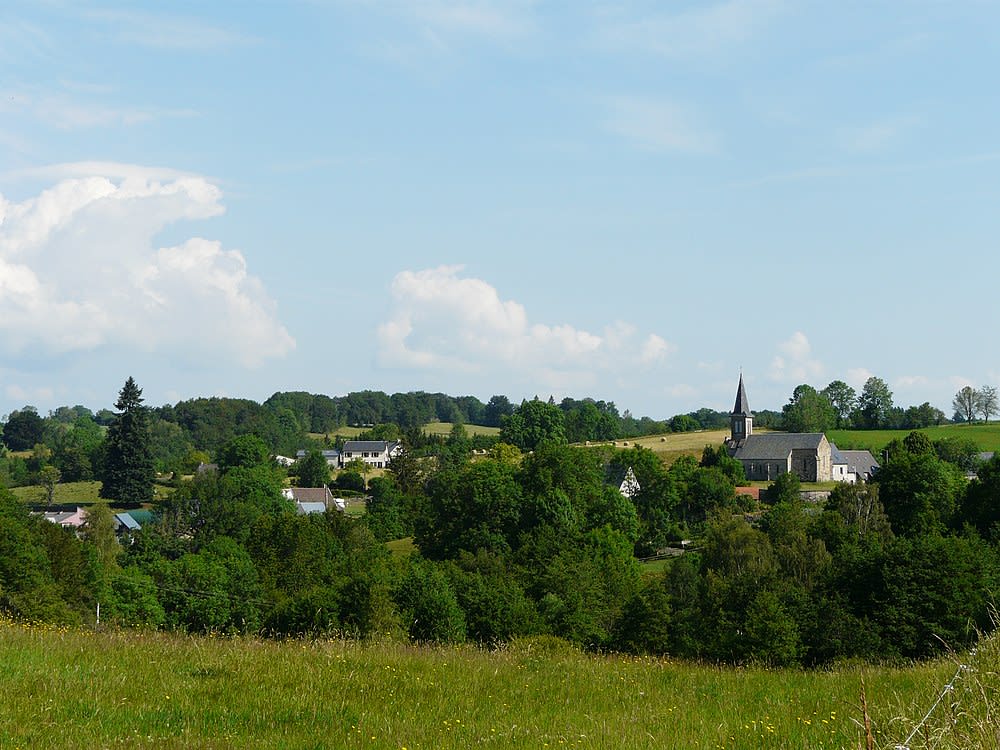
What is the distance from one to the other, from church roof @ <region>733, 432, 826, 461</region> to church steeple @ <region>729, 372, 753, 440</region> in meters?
2.24

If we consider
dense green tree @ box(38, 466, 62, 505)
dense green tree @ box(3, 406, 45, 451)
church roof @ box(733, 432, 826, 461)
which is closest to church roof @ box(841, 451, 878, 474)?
church roof @ box(733, 432, 826, 461)

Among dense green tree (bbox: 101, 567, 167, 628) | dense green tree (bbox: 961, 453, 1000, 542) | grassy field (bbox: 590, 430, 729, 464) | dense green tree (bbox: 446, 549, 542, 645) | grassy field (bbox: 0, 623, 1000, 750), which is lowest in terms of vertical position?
dense green tree (bbox: 101, 567, 167, 628)

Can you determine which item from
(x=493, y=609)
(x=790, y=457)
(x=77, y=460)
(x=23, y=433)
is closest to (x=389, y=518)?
(x=493, y=609)

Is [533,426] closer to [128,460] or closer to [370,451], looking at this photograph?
[370,451]

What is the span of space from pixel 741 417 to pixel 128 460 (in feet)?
273

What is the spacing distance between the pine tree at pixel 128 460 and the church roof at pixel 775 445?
78.5m

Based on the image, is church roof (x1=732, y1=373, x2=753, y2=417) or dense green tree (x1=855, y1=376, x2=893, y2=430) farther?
dense green tree (x1=855, y1=376, x2=893, y2=430)

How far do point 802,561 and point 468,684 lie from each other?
53916 mm

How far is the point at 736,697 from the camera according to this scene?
1050 centimetres

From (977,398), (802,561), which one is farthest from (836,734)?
(977,398)

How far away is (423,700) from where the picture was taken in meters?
9.51

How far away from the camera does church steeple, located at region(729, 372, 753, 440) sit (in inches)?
5541

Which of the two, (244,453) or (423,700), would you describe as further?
(244,453)

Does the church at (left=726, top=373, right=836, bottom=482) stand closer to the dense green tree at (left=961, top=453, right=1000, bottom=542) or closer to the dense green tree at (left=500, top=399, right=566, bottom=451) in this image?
the dense green tree at (left=500, top=399, right=566, bottom=451)
